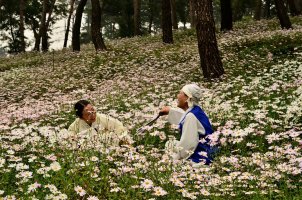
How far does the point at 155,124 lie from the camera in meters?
7.36

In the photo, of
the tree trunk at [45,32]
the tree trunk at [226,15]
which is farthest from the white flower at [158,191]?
the tree trunk at [45,32]

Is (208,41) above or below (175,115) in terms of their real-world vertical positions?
above

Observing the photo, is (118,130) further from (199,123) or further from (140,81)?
(140,81)

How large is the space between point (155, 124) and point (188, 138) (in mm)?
1374

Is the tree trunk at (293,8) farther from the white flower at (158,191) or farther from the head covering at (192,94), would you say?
the white flower at (158,191)

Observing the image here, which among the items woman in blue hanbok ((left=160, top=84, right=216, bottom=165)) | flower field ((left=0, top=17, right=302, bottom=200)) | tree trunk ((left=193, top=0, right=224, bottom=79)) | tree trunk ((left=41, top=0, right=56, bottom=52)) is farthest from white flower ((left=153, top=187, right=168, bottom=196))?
tree trunk ((left=41, top=0, right=56, bottom=52))

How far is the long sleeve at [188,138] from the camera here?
605 centimetres

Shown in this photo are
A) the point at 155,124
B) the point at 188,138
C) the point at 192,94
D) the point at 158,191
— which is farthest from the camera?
the point at 155,124

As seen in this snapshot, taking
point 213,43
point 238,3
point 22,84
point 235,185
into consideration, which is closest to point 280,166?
point 235,185

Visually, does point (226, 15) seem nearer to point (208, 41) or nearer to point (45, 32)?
point (208, 41)

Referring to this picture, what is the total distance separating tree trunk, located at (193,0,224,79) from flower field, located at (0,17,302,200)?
396 millimetres

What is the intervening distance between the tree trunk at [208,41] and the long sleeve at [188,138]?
6775mm

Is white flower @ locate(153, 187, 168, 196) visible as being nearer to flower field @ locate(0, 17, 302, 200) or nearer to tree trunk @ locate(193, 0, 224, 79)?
flower field @ locate(0, 17, 302, 200)

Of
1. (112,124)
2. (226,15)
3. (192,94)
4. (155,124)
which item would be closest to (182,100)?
(192,94)
